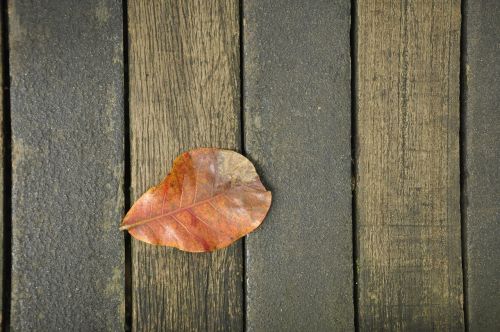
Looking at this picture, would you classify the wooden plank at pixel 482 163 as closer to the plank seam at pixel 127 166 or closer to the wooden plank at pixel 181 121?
the wooden plank at pixel 181 121

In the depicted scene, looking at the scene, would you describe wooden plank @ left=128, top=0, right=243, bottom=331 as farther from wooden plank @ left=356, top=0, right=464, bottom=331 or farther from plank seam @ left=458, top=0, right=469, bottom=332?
plank seam @ left=458, top=0, right=469, bottom=332

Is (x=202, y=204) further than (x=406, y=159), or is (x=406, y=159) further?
(x=406, y=159)

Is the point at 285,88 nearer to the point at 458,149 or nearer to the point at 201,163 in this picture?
the point at 201,163

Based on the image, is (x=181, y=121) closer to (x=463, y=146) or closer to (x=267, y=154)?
(x=267, y=154)

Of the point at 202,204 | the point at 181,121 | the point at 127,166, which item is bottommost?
the point at 202,204

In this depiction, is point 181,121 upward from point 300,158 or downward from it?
upward

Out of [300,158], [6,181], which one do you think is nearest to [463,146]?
[300,158]

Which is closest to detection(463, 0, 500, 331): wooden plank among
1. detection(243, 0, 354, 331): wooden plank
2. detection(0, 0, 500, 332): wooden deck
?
detection(0, 0, 500, 332): wooden deck

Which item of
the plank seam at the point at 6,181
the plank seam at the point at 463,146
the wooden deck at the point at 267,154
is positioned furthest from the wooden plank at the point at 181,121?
the plank seam at the point at 463,146
